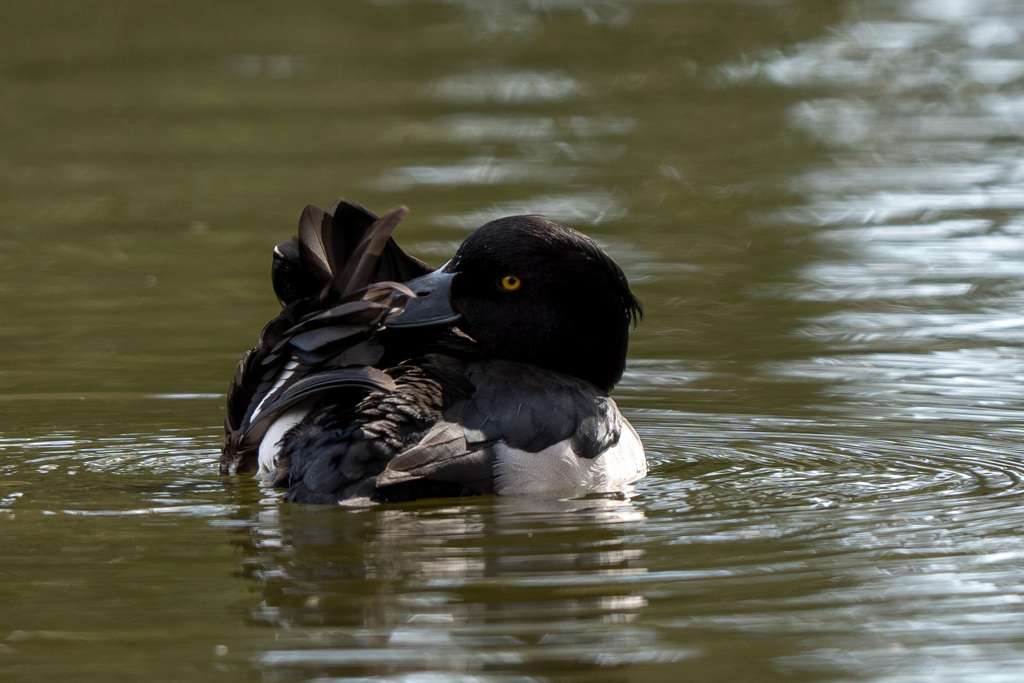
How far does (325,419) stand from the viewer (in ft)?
20.3

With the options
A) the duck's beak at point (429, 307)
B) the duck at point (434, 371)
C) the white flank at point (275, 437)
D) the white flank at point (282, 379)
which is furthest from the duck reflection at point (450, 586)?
the duck's beak at point (429, 307)

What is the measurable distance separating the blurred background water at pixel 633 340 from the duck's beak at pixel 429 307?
34.0 inches

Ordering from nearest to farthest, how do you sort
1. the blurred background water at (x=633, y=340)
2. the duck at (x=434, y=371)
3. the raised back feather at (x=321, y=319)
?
the blurred background water at (x=633, y=340)
the duck at (x=434, y=371)
the raised back feather at (x=321, y=319)

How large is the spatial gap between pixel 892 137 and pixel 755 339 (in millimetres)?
5881

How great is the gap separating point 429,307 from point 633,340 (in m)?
2.93

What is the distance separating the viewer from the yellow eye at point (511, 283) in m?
6.61

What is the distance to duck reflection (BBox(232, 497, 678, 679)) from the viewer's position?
4.69 metres

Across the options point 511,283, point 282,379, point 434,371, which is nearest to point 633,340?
point 511,283

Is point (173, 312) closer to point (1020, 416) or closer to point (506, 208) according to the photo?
point (506, 208)

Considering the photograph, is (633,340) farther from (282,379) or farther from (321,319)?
(321,319)

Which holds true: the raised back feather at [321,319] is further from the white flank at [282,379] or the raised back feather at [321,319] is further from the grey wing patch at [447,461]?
the grey wing patch at [447,461]

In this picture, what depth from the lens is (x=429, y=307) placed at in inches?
259

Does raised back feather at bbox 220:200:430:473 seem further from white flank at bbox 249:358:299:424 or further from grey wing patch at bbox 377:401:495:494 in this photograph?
grey wing patch at bbox 377:401:495:494

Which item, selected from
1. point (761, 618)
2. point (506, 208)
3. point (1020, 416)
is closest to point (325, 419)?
point (761, 618)
